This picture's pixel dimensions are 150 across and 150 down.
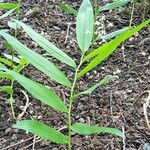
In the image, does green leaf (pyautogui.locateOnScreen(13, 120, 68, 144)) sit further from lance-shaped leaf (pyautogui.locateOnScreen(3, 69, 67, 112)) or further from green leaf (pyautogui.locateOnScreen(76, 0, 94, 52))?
green leaf (pyautogui.locateOnScreen(76, 0, 94, 52))

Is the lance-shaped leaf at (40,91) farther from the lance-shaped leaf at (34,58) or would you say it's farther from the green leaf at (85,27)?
the green leaf at (85,27)

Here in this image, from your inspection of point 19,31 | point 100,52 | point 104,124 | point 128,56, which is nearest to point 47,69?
point 100,52

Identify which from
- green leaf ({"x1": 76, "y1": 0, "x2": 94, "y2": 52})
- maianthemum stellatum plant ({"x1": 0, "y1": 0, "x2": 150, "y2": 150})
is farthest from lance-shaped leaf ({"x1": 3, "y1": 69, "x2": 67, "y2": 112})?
green leaf ({"x1": 76, "y1": 0, "x2": 94, "y2": 52})

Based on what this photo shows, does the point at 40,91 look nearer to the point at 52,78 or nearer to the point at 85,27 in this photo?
the point at 52,78

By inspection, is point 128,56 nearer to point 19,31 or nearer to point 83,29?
point 19,31

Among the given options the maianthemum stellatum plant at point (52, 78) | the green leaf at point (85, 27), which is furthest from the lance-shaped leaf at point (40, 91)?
the green leaf at point (85, 27)

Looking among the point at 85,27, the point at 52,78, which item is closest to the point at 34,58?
the point at 52,78
